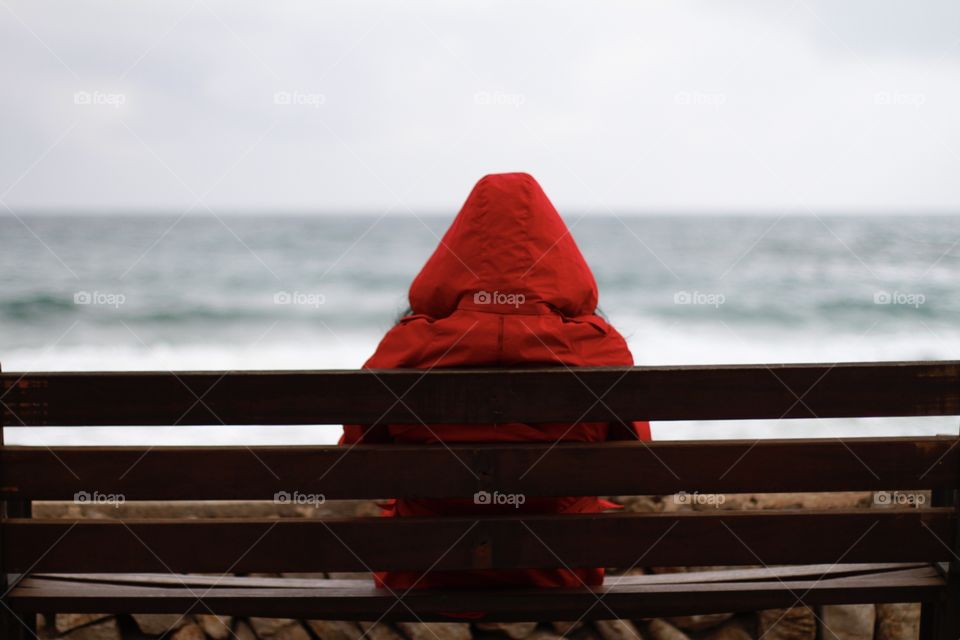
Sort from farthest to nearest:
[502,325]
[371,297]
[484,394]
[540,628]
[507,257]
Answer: [371,297] < [540,628] < [507,257] < [502,325] < [484,394]

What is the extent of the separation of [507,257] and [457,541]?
0.73 m

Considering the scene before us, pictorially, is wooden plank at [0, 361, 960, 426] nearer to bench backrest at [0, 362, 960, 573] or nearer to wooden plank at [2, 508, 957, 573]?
bench backrest at [0, 362, 960, 573]


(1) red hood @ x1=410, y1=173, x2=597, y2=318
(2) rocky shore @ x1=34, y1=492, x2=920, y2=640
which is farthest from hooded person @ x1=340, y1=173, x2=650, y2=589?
(2) rocky shore @ x1=34, y1=492, x2=920, y2=640

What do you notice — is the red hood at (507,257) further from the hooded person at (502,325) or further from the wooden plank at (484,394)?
the wooden plank at (484,394)

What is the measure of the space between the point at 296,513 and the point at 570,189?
24768 mm

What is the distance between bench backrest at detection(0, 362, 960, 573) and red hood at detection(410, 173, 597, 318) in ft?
1.07

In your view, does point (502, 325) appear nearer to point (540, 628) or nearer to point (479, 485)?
point (479, 485)

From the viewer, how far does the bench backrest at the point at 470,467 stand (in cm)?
213

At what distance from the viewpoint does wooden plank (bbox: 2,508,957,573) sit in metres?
2.26

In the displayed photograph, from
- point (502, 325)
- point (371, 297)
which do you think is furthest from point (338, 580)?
point (371, 297)

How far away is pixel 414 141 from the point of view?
23.6 m

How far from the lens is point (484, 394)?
2.18 meters

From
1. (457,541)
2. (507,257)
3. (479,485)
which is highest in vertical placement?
(507,257)

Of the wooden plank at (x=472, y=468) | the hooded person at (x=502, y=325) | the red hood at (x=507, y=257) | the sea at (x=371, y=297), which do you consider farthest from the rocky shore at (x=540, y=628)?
the sea at (x=371, y=297)
